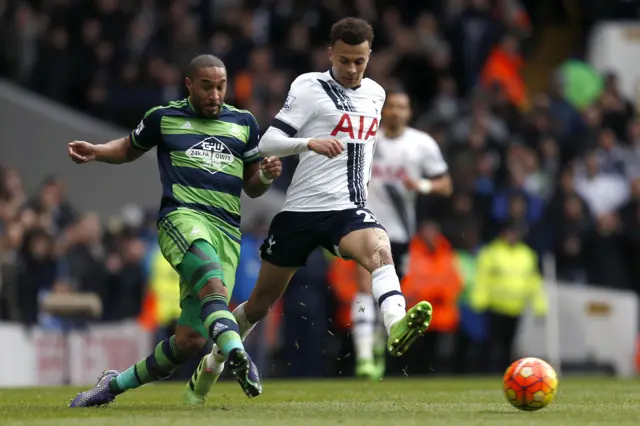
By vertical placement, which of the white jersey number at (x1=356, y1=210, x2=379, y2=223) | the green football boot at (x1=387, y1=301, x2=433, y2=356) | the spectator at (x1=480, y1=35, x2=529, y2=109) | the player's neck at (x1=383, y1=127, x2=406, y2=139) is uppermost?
the spectator at (x1=480, y1=35, x2=529, y2=109)

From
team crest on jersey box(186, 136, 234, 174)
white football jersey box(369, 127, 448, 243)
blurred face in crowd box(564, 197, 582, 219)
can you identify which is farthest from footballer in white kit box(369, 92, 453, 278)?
blurred face in crowd box(564, 197, 582, 219)

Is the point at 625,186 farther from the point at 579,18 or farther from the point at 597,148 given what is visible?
the point at 579,18

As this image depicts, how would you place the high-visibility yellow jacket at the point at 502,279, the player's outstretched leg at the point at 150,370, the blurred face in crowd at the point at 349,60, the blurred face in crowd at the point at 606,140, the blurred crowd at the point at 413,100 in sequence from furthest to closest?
the blurred face in crowd at the point at 606,140
the high-visibility yellow jacket at the point at 502,279
the blurred crowd at the point at 413,100
the blurred face in crowd at the point at 349,60
the player's outstretched leg at the point at 150,370

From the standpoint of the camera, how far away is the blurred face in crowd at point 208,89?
390 inches

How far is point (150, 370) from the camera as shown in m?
9.90

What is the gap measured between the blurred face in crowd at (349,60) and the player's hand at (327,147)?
0.76 metres

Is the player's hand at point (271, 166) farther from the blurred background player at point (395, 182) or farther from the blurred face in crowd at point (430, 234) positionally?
the blurred face in crowd at point (430, 234)

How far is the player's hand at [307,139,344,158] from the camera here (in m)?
9.65

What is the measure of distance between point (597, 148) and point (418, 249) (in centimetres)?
462

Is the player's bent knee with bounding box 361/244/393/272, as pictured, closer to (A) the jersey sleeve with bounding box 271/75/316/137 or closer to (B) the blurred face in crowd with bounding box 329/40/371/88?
(A) the jersey sleeve with bounding box 271/75/316/137

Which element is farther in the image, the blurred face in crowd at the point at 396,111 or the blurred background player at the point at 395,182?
the blurred face in crowd at the point at 396,111

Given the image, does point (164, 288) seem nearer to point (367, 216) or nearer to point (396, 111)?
point (396, 111)

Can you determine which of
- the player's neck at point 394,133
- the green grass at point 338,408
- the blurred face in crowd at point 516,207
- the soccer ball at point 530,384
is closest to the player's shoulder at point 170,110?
the green grass at point 338,408

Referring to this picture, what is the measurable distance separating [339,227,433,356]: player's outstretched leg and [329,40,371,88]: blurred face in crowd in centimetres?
108
